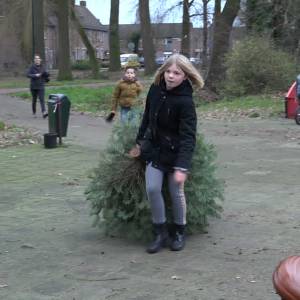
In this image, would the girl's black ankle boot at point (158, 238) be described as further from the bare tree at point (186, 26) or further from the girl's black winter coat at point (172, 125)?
the bare tree at point (186, 26)

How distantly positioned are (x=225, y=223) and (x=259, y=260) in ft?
4.10

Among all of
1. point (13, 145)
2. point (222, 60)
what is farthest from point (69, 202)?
point (222, 60)

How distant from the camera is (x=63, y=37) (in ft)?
139

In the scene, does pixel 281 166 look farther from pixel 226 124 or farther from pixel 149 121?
pixel 226 124

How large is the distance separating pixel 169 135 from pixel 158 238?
0.92 meters

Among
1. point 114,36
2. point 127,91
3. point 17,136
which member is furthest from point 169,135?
point 114,36

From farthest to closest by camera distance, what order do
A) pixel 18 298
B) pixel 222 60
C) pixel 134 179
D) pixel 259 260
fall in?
1. pixel 222 60
2. pixel 134 179
3. pixel 259 260
4. pixel 18 298

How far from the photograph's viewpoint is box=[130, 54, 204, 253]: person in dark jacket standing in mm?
5008

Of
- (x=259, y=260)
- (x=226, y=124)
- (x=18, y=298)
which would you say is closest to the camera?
(x=18, y=298)

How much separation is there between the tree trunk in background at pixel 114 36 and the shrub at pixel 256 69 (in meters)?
28.4

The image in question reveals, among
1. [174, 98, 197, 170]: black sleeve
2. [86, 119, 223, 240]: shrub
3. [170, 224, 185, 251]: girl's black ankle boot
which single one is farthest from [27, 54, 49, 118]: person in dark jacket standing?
[174, 98, 197, 170]: black sleeve

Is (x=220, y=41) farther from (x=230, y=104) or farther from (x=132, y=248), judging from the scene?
(x=132, y=248)

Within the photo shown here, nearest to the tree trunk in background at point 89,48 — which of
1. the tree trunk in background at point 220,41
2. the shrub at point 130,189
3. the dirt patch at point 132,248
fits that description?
the tree trunk in background at point 220,41

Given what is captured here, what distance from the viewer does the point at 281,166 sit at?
9.71 meters
